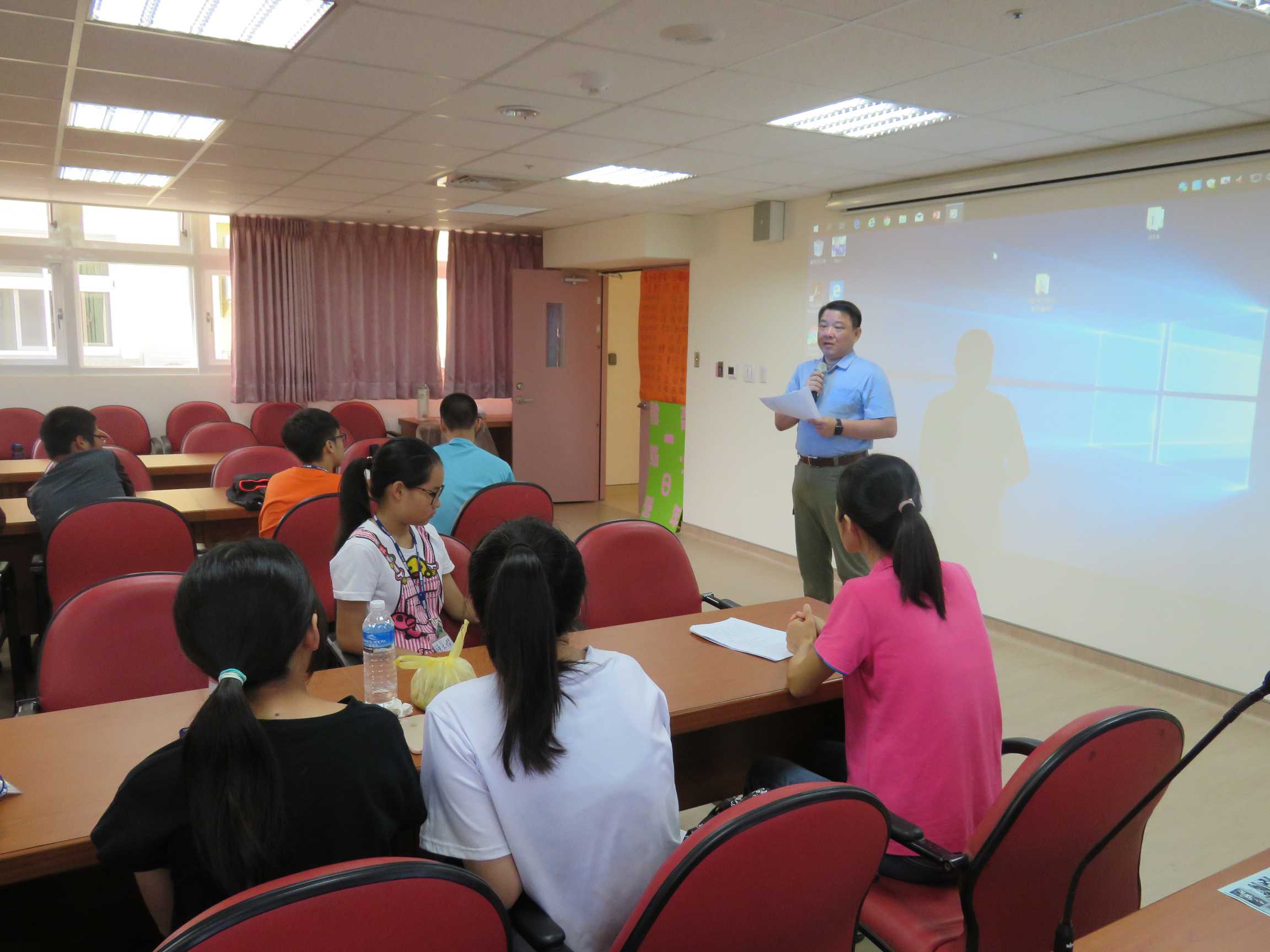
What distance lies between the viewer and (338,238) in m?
7.66

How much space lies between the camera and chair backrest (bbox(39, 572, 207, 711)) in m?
2.06

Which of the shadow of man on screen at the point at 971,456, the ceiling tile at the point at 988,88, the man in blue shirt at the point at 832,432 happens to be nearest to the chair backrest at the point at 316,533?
the man in blue shirt at the point at 832,432

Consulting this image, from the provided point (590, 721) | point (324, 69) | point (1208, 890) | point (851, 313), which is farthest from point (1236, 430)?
point (324, 69)

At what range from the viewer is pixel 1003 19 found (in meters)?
2.54

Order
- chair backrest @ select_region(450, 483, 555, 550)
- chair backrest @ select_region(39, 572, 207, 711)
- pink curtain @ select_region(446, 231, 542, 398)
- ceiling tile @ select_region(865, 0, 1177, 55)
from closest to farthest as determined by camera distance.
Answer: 1. chair backrest @ select_region(39, 572, 207, 711)
2. ceiling tile @ select_region(865, 0, 1177, 55)
3. chair backrest @ select_region(450, 483, 555, 550)
4. pink curtain @ select_region(446, 231, 542, 398)

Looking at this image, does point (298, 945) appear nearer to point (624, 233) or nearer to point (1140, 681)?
point (1140, 681)

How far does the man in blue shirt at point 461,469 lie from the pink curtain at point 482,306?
4.46 m

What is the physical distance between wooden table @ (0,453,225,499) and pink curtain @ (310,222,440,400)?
7.50ft

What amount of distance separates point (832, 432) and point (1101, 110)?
1627mm

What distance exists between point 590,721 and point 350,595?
1.16 metres

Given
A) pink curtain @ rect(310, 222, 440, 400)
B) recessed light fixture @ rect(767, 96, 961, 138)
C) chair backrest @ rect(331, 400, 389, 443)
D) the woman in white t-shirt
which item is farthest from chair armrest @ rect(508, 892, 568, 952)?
pink curtain @ rect(310, 222, 440, 400)

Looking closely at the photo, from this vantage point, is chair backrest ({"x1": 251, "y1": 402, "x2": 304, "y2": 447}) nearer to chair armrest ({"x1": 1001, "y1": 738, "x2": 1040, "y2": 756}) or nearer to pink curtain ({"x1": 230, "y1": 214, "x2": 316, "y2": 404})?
Answer: pink curtain ({"x1": 230, "y1": 214, "x2": 316, "y2": 404})

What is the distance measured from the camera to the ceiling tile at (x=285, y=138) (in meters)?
4.12

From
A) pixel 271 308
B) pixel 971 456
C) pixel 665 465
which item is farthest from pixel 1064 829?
pixel 271 308
